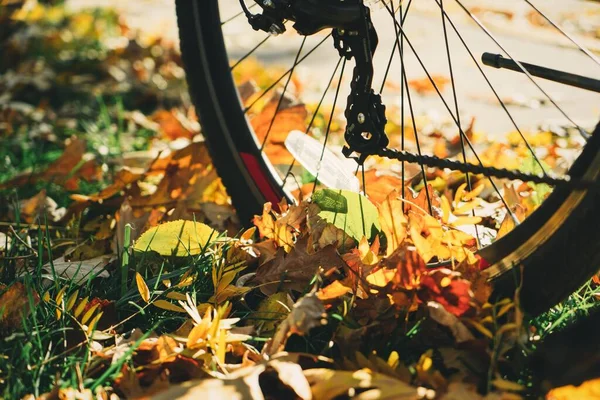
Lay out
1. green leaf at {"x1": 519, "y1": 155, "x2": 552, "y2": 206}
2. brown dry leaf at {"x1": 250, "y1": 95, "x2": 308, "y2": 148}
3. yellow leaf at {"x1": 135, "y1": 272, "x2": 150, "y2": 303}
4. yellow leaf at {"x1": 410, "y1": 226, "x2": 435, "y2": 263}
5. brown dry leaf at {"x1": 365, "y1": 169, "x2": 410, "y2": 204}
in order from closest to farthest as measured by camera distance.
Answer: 1. yellow leaf at {"x1": 410, "y1": 226, "x2": 435, "y2": 263}
2. yellow leaf at {"x1": 135, "y1": 272, "x2": 150, "y2": 303}
3. green leaf at {"x1": 519, "y1": 155, "x2": 552, "y2": 206}
4. brown dry leaf at {"x1": 365, "y1": 169, "x2": 410, "y2": 204}
5. brown dry leaf at {"x1": 250, "y1": 95, "x2": 308, "y2": 148}

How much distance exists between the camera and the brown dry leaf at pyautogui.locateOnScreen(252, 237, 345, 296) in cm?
153

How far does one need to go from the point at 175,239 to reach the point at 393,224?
0.50 meters

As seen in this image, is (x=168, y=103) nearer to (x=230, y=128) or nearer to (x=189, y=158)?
(x=189, y=158)

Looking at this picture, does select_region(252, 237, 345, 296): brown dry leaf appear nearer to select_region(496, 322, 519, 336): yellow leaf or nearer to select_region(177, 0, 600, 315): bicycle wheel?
select_region(177, 0, 600, 315): bicycle wheel

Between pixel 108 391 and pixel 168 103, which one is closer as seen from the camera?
pixel 108 391

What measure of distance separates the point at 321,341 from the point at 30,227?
3.03 ft

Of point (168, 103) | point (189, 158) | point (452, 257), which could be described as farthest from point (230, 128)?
point (168, 103)

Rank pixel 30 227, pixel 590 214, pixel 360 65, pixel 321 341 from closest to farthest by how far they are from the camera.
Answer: pixel 590 214 → pixel 321 341 → pixel 360 65 → pixel 30 227

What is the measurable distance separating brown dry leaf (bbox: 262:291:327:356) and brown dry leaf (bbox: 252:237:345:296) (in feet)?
0.74

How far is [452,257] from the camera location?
1.41m

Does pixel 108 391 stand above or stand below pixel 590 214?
below

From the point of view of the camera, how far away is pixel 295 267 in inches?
61.6

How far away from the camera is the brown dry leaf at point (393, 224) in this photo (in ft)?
4.83

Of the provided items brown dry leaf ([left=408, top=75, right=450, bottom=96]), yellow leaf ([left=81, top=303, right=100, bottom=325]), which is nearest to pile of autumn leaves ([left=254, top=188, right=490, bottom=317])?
yellow leaf ([left=81, top=303, right=100, bottom=325])
